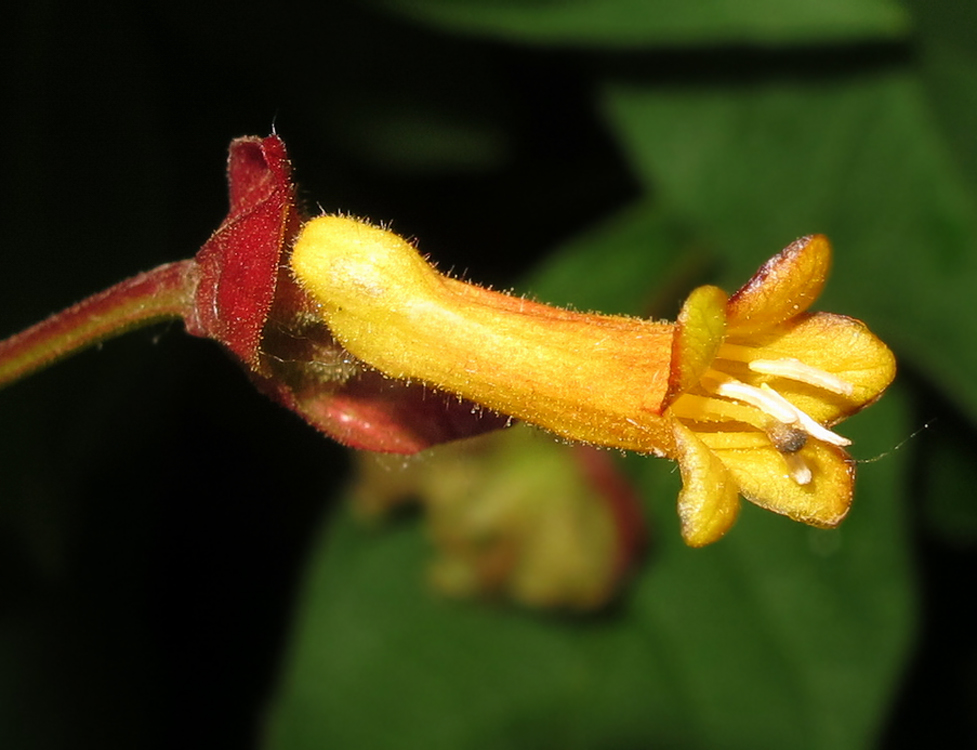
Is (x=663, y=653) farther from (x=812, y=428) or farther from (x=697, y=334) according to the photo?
(x=697, y=334)

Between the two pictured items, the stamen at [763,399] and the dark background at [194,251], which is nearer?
the stamen at [763,399]

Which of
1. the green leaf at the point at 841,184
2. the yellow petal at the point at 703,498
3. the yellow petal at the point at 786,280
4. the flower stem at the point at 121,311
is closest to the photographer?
the yellow petal at the point at 703,498

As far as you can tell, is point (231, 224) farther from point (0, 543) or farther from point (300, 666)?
point (300, 666)

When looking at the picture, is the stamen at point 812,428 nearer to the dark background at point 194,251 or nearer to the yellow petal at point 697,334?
the yellow petal at point 697,334

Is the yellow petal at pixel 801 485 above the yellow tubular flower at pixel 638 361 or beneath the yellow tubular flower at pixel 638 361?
beneath

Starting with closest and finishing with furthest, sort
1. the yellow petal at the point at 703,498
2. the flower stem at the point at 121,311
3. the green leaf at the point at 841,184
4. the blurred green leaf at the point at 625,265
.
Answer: the yellow petal at the point at 703,498 → the flower stem at the point at 121,311 → the green leaf at the point at 841,184 → the blurred green leaf at the point at 625,265

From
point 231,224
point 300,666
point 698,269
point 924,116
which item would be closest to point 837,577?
point 698,269

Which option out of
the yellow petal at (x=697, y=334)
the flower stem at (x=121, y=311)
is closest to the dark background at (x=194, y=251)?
the flower stem at (x=121, y=311)
